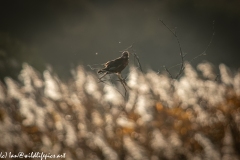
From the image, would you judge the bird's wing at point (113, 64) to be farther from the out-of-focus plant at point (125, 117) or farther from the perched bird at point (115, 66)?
the out-of-focus plant at point (125, 117)

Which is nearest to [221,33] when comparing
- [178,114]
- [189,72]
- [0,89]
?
[189,72]

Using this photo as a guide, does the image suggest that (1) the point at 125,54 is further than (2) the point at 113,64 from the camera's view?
Yes

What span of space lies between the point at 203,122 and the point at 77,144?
1295 millimetres

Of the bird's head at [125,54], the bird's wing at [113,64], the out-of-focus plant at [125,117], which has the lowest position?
the out-of-focus plant at [125,117]

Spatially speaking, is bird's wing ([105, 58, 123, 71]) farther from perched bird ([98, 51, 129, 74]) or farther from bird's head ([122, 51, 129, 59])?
bird's head ([122, 51, 129, 59])

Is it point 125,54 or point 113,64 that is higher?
point 125,54

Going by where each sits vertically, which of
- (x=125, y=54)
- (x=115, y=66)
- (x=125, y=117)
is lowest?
(x=125, y=117)

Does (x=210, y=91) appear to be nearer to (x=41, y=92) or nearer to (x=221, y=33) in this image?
(x=41, y=92)

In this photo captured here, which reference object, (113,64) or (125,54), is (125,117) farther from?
(125,54)

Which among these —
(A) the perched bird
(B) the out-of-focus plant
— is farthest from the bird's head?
(B) the out-of-focus plant

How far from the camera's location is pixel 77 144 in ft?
8.11

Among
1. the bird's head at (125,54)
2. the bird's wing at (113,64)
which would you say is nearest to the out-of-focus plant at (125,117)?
the bird's head at (125,54)

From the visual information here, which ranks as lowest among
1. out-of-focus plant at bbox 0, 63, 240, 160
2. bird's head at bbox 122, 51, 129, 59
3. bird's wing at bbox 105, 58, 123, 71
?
out-of-focus plant at bbox 0, 63, 240, 160

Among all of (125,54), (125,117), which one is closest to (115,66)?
(125,54)
